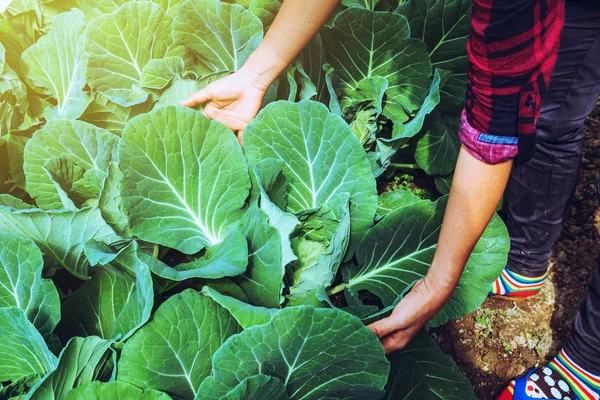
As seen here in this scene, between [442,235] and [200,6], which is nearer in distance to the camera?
[442,235]

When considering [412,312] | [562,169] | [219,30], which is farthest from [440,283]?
[219,30]

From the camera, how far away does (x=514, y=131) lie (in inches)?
40.2

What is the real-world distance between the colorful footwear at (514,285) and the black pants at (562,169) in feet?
0.09

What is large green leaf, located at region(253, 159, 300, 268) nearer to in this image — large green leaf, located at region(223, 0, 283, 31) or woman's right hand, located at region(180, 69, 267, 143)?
woman's right hand, located at region(180, 69, 267, 143)

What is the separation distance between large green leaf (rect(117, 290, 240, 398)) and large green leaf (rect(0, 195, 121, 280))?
1.11ft

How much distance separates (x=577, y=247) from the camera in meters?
2.33

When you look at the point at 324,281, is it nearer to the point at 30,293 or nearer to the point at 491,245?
the point at 491,245

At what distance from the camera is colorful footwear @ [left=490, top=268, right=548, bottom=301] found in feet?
6.98

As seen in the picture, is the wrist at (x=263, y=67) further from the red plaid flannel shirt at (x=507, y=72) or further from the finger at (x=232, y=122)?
the red plaid flannel shirt at (x=507, y=72)

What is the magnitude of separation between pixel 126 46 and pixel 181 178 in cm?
66

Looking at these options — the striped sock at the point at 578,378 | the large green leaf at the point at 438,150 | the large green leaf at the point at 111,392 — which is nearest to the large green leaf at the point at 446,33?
the large green leaf at the point at 438,150

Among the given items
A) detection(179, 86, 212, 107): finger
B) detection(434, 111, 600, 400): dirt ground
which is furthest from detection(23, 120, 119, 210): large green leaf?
detection(434, 111, 600, 400): dirt ground

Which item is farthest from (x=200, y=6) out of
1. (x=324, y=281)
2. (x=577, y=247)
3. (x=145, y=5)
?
(x=577, y=247)

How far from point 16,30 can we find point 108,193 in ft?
3.53
